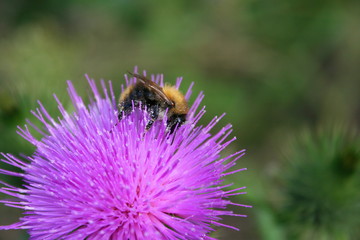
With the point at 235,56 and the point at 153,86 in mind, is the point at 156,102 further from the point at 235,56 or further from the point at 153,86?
the point at 235,56

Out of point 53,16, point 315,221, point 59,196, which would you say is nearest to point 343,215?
Answer: point 315,221

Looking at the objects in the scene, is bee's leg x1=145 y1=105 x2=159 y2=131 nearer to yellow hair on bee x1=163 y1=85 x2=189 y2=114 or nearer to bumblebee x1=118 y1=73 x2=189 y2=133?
bumblebee x1=118 y1=73 x2=189 y2=133

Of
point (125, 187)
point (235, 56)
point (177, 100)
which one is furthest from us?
point (235, 56)

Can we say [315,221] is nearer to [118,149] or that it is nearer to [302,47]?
[118,149]

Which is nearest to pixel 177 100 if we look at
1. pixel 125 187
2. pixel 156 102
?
pixel 156 102

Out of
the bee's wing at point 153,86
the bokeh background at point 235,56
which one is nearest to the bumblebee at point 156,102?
the bee's wing at point 153,86

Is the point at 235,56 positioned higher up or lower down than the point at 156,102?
higher up

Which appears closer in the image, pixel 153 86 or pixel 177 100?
pixel 153 86
